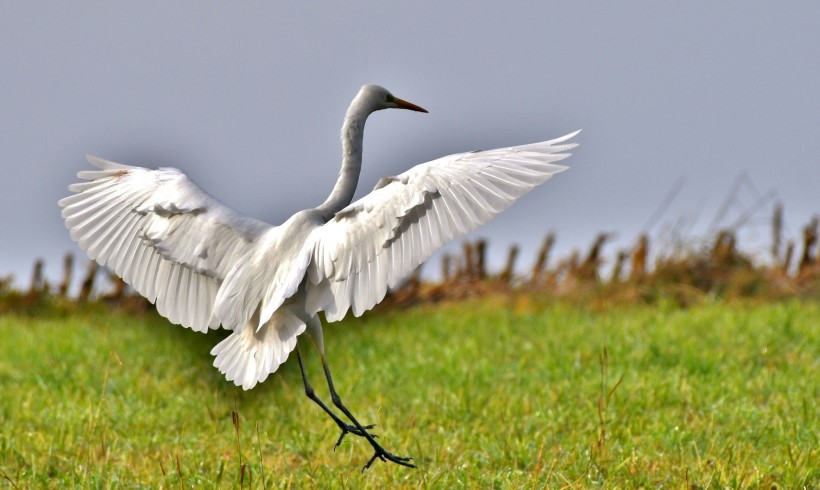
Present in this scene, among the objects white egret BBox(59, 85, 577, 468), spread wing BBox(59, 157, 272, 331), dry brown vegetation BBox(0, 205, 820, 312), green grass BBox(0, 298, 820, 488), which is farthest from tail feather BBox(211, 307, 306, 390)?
dry brown vegetation BBox(0, 205, 820, 312)

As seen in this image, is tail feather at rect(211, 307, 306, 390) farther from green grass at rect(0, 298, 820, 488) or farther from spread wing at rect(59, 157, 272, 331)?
green grass at rect(0, 298, 820, 488)

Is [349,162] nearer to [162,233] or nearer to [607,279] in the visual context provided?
[162,233]

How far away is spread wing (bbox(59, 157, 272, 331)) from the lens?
11.4 feet

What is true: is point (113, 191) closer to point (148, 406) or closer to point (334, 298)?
point (334, 298)

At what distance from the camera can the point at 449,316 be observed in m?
9.62

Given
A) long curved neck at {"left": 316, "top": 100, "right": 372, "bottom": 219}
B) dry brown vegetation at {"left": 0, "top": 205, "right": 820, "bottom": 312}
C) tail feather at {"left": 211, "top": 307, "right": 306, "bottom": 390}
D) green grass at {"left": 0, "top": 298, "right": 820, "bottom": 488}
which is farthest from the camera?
dry brown vegetation at {"left": 0, "top": 205, "right": 820, "bottom": 312}

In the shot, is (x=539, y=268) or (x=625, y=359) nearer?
(x=625, y=359)

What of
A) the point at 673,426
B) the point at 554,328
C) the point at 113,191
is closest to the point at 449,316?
the point at 554,328

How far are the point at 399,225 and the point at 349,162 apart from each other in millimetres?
256

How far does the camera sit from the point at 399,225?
10.9 feet

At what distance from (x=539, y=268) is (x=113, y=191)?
754cm

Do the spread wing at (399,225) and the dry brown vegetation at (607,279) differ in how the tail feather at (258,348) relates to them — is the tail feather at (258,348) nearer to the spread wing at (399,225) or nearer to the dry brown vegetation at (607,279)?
the spread wing at (399,225)

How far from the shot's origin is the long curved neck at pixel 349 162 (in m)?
3.23

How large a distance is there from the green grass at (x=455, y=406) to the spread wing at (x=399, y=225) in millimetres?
935
